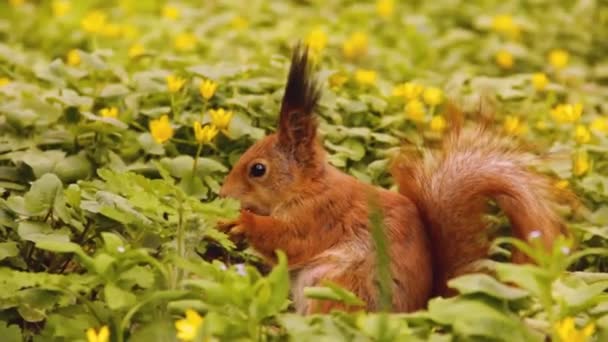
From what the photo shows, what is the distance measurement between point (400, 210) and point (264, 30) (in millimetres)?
2983

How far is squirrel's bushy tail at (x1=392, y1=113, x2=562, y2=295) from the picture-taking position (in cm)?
295

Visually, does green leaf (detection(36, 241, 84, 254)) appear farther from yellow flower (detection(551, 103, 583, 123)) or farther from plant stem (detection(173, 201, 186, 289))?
yellow flower (detection(551, 103, 583, 123))

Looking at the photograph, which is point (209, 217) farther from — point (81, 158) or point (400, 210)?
point (81, 158)

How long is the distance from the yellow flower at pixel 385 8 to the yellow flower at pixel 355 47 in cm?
68

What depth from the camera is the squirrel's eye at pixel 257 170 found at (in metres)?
3.38

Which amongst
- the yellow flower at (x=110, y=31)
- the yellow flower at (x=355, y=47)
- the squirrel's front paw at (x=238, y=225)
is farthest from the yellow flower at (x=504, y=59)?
the squirrel's front paw at (x=238, y=225)

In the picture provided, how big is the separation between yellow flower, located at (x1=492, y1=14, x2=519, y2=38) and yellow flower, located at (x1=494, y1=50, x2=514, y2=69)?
0.97ft

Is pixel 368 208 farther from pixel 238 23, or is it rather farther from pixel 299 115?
pixel 238 23

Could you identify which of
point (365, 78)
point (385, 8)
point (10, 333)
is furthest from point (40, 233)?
point (385, 8)

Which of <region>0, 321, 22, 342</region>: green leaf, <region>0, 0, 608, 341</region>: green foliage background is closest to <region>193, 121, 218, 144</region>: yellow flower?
<region>0, 0, 608, 341</region>: green foliage background

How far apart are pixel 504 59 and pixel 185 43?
4.53ft

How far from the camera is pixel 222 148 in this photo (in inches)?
150

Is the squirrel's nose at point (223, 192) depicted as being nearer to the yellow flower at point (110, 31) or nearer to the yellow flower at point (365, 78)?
the yellow flower at point (365, 78)

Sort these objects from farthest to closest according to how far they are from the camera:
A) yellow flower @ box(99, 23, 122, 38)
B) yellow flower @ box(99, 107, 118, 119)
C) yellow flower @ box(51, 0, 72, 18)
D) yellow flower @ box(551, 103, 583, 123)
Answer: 1. yellow flower @ box(51, 0, 72, 18)
2. yellow flower @ box(99, 23, 122, 38)
3. yellow flower @ box(551, 103, 583, 123)
4. yellow flower @ box(99, 107, 118, 119)
